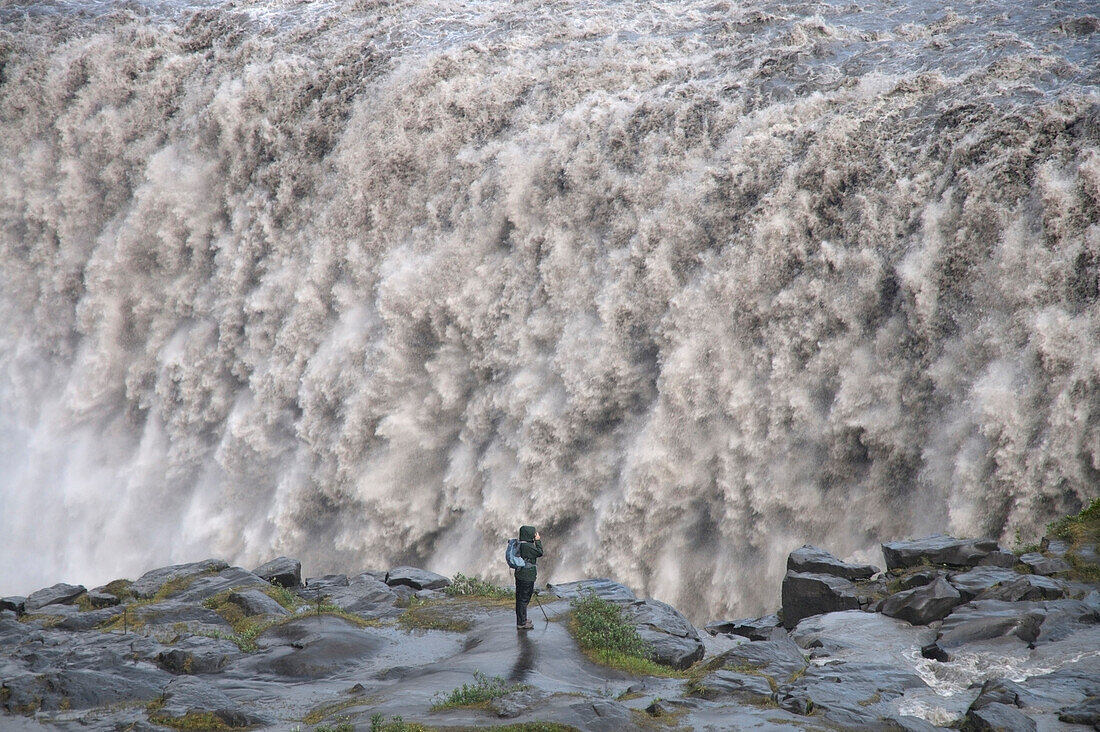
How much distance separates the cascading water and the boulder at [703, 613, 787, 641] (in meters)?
2.12

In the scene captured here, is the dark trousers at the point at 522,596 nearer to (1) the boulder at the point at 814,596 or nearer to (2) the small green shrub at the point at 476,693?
(2) the small green shrub at the point at 476,693

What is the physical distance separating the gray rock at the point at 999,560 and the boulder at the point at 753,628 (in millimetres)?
2829

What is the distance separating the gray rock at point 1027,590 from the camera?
11.7 metres

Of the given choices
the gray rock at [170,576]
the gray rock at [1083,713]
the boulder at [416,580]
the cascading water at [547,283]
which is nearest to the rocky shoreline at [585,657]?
the gray rock at [1083,713]

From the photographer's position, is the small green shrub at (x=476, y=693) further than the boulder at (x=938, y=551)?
No

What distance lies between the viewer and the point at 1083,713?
8.51 m

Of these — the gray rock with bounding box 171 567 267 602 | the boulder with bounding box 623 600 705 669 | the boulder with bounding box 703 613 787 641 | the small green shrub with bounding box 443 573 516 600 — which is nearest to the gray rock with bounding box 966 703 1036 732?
the boulder with bounding box 623 600 705 669

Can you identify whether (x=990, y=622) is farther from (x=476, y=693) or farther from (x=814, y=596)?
(x=476, y=693)

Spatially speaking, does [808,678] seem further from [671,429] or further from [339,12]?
[339,12]

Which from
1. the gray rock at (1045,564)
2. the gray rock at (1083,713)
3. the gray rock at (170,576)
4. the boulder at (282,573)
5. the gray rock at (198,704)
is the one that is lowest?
the boulder at (282,573)

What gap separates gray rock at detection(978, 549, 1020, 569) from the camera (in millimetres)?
13133

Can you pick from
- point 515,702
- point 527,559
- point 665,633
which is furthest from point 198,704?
point 665,633

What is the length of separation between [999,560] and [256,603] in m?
10.5

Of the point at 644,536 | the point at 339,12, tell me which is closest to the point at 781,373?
the point at 644,536
